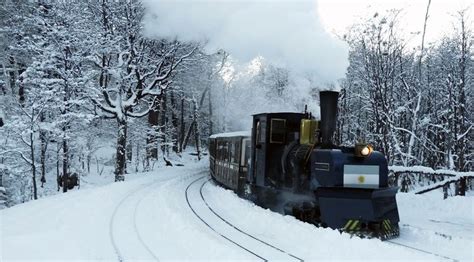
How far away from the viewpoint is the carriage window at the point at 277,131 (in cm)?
1167

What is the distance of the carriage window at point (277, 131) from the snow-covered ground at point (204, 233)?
1888 mm

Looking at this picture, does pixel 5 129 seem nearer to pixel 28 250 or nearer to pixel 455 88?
pixel 28 250

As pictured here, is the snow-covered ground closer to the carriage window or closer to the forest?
the carriage window

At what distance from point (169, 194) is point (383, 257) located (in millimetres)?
9780

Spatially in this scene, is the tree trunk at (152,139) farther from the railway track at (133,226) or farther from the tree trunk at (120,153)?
the railway track at (133,226)

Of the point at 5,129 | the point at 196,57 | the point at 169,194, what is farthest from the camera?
the point at 196,57

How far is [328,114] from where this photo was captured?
933 centimetres

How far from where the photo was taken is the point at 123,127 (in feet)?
75.2

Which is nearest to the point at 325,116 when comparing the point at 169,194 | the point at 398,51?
the point at 169,194

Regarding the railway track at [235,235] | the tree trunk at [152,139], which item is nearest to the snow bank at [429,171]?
the railway track at [235,235]

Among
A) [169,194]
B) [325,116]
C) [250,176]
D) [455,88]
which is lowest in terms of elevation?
[169,194]

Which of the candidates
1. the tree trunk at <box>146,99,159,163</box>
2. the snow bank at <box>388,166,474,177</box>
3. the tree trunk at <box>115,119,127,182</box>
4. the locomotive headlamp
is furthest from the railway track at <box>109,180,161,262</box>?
the tree trunk at <box>146,99,159,163</box>

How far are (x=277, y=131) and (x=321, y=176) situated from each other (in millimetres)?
2648

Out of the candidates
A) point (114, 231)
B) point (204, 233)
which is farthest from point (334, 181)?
point (114, 231)
